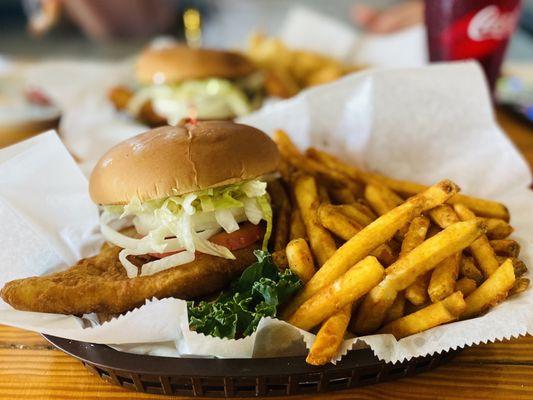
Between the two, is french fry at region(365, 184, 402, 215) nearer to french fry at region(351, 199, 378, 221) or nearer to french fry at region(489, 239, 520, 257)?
french fry at region(351, 199, 378, 221)

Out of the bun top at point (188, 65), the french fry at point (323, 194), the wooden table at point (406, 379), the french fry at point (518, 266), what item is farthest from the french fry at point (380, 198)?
the bun top at point (188, 65)

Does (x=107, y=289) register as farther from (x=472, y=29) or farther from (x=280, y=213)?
(x=472, y=29)

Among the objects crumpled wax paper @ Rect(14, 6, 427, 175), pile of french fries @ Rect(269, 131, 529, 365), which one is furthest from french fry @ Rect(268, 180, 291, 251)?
crumpled wax paper @ Rect(14, 6, 427, 175)

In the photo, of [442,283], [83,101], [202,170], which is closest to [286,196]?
[202,170]

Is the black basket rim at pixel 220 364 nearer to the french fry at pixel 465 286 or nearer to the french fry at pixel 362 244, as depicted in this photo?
the french fry at pixel 362 244

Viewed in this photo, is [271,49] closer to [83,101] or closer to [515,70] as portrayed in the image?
[83,101]
